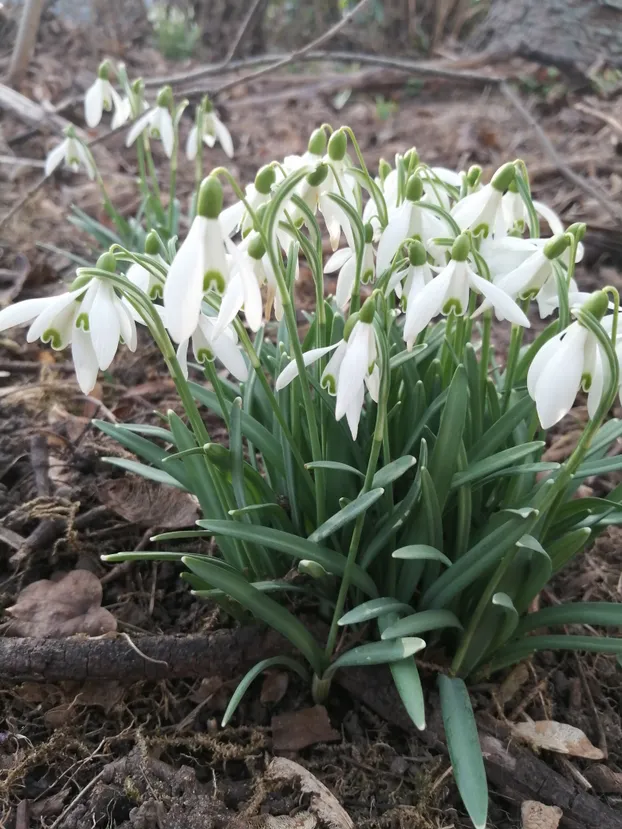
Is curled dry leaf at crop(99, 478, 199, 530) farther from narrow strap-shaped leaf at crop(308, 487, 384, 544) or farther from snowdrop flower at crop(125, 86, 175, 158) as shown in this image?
snowdrop flower at crop(125, 86, 175, 158)

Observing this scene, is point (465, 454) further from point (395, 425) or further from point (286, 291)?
point (286, 291)

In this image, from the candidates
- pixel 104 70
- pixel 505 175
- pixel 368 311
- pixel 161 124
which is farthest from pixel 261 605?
pixel 104 70

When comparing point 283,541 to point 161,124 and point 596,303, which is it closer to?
point 596,303

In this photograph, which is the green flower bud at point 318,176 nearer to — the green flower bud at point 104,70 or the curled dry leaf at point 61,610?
the curled dry leaf at point 61,610

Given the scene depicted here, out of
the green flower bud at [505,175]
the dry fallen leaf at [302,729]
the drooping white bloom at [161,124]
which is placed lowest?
the dry fallen leaf at [302,729]

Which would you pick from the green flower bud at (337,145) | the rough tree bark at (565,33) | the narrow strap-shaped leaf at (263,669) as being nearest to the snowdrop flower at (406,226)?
the green flower bud at (337,145)
